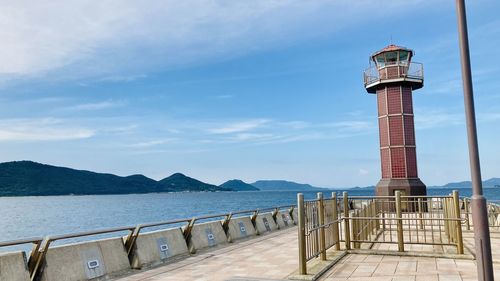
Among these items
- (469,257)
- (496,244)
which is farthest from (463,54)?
(496,244)

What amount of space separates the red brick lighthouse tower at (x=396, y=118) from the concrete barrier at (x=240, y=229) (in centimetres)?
1765

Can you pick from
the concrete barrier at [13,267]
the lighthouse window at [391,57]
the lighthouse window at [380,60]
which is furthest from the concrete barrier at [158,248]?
the lighthouse window at [391,57]

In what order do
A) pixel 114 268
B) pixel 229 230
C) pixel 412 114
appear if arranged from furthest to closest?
pixel 412 114
pixel 229 230
pixel 114 268

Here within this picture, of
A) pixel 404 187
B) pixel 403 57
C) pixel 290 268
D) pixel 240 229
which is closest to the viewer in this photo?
pixel 290 268

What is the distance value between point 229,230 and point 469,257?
888 centimetres

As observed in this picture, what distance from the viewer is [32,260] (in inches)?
336

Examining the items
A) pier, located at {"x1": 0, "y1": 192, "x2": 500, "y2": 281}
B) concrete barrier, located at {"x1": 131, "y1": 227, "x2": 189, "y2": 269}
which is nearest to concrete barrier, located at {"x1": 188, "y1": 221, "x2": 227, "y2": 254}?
pier, located at {"x1": 0, "y1": 192, "x2": 500, "y2": 281}

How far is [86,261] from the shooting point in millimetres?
9727

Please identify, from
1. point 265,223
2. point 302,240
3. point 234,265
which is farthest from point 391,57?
point 302,240

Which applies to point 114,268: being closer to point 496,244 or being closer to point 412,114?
point 496,244

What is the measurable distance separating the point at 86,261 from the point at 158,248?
276 cm

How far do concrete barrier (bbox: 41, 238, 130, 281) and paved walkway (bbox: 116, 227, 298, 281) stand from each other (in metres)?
0.60

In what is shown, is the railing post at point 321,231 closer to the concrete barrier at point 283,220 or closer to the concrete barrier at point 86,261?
the concrete barrier at point 86,261

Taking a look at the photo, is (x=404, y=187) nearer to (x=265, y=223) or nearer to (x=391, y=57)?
(x=391, y=57)
